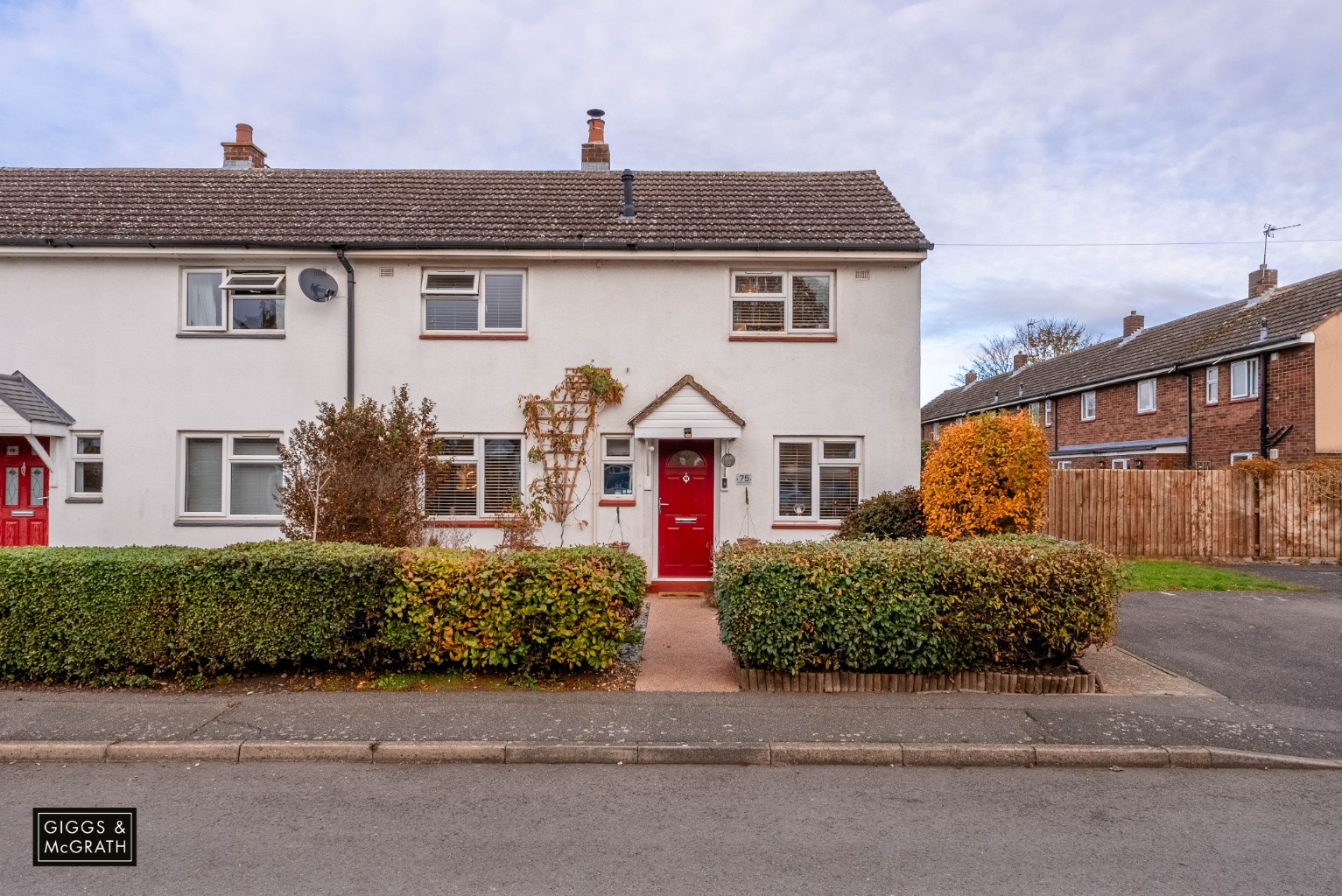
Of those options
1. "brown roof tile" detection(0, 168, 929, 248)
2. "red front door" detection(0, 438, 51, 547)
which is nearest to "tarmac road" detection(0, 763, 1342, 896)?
"red front door" detection(0, 438, 51, 547)

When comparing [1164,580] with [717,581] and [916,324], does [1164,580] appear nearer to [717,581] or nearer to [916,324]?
[916,324]

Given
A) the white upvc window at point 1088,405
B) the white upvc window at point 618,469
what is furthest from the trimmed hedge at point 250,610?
the white upvc window at point 1088,405

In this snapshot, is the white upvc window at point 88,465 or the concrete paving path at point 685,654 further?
the white upvc window at point 88,465

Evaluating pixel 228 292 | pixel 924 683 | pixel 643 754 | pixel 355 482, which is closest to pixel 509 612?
pixel 643 754

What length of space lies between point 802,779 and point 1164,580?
10006mm

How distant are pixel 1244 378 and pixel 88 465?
81.9 feet

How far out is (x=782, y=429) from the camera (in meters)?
11.0

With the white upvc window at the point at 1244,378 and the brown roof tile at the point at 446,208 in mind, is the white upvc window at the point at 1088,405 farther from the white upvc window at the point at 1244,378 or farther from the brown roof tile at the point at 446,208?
the brown roof tile at the point at 446,208

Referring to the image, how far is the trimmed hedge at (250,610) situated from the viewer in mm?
6352

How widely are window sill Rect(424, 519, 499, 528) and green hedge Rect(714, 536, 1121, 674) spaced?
535 cm

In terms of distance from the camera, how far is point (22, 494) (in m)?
10.9

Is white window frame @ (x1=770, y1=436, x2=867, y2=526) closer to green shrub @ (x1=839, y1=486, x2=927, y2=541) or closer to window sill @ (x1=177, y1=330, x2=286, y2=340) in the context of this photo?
green shrub @ (x1=839, y1=486, x2=927, y2=541)

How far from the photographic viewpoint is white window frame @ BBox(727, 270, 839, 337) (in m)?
11.1

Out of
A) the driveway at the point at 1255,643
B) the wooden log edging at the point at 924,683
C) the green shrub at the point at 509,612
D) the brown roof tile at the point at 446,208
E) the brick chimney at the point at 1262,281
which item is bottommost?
the driveway at the point at 1255,643
